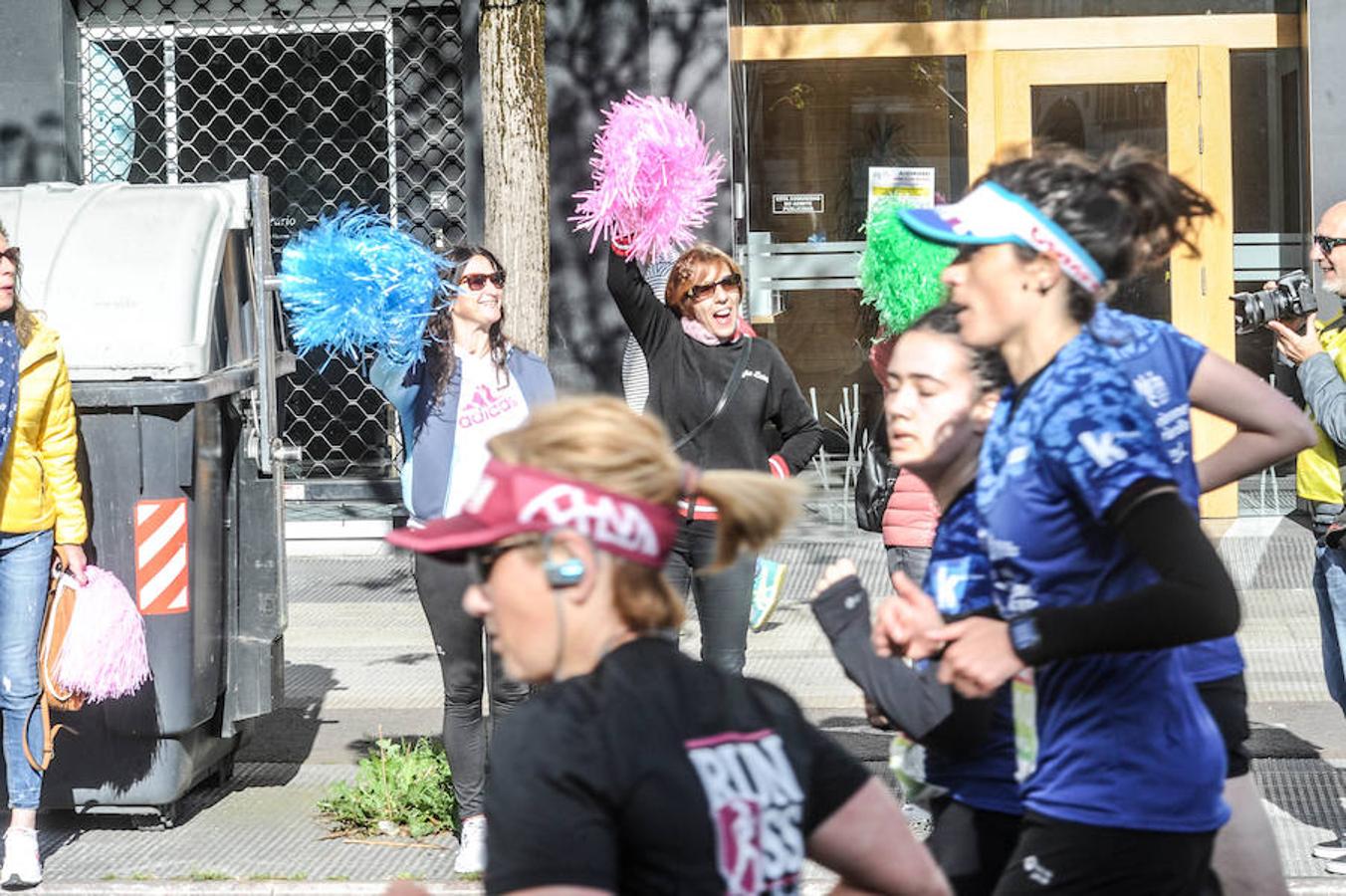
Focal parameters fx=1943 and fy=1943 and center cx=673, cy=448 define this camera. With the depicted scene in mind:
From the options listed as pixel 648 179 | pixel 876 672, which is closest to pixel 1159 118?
pixel 648 179

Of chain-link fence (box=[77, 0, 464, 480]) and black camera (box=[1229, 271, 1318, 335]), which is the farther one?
chain-link fence (box=[77, 0, 464, 480])

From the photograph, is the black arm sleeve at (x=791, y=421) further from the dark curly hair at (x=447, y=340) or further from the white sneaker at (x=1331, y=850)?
the white sneaker at (x=1331, y=850)

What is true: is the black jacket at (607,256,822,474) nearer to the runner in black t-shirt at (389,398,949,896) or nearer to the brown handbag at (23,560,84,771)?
the brown handbag at (23,560,84,771)

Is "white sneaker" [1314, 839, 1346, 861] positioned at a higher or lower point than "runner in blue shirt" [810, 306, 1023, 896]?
lower

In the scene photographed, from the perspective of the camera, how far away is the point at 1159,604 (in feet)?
8.54

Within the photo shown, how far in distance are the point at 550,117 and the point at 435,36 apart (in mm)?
974

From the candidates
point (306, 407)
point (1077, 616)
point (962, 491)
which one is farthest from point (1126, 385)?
point (306, 407)

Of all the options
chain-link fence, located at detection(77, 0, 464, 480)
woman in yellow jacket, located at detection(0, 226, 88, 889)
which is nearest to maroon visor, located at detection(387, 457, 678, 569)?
woman in yellow jacket, located at detection(0, 226, 88, 889)

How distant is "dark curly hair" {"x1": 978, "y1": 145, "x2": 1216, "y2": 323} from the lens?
9.66 feet

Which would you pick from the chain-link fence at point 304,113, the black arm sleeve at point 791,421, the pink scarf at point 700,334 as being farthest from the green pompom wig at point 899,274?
the chain-link fence at point 304,113

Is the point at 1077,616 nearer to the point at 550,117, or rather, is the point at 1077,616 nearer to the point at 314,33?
the point at 550,117

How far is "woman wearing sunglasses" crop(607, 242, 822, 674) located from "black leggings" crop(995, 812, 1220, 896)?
314cm

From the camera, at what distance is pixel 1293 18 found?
11406mm

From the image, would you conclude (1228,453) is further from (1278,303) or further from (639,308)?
(639,308)
